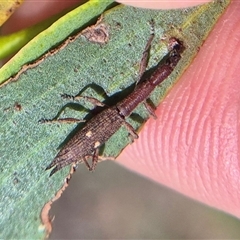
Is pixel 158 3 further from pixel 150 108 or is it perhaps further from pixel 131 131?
pixel 131 131

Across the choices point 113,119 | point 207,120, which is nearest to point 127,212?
point 207,120

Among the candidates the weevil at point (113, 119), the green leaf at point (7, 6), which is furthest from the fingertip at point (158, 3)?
the green leaf at point (7, 6)

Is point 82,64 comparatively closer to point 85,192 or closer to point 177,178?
point 177,178

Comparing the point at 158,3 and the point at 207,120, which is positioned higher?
the point at 158,3

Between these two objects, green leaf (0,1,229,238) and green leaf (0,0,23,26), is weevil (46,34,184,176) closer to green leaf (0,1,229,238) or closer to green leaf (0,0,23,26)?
green leaf (0,1,229,238)

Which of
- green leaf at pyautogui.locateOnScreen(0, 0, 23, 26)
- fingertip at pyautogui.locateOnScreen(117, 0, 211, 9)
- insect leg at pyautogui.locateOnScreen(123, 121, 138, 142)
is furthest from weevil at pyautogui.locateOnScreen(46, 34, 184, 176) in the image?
green leaf at pyautogui.locateOnScreen(0, 0, 23, 26)

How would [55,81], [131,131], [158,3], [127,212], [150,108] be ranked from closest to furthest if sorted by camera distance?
[158,3] < [55,81] < [131,131] < [150,108] < [127,212]

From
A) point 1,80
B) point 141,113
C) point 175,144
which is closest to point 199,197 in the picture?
point 175,144
